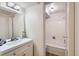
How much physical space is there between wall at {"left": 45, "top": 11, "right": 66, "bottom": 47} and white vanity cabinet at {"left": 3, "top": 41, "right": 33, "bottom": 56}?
27 centimetres

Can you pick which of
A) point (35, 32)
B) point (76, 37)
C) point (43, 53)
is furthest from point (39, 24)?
point (76, 37)

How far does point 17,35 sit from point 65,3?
2.69 feet

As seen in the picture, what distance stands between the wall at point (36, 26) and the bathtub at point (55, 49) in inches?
3.5

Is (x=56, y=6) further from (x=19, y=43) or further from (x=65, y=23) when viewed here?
(x=19, y=43)

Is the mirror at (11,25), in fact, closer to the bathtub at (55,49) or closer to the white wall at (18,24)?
the white wall at (18,24)

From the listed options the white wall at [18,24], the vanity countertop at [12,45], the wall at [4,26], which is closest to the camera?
the vanity countertop at [12,45]

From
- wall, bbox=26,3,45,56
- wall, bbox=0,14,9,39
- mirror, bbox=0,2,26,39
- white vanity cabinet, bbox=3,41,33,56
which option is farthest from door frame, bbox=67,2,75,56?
wall, bbox=0,14,9,39

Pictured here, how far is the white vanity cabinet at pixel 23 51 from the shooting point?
3.41 feet

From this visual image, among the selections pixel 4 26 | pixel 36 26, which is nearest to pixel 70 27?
pixel 36 26

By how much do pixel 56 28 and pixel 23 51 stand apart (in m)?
0.56

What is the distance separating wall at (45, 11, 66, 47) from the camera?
1141 mm

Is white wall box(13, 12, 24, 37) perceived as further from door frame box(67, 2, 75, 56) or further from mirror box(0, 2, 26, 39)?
door frame box(67, 2, 75, 56)

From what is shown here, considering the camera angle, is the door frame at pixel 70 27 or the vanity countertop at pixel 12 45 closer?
the vanity countertop at pixel 12 45

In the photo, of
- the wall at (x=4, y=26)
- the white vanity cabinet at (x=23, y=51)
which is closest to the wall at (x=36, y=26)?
the white vanity cabinet at (x=23, y=51)
